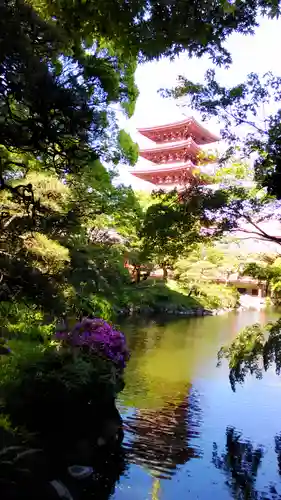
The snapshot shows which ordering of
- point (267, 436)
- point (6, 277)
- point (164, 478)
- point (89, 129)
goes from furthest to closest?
point (267, 436) < point (164, 478) < point (6, 277) < point (89, 129)

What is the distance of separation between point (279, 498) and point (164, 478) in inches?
31.6

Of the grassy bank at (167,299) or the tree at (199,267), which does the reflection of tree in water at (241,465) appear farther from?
the tree at (199,267)

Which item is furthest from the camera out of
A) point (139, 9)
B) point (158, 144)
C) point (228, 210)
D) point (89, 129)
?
point (158, 144)

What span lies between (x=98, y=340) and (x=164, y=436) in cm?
106

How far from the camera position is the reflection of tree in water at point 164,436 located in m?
3.64

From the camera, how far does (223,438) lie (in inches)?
167

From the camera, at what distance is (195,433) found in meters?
4.35

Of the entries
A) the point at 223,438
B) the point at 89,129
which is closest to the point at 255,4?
the point at 89,129

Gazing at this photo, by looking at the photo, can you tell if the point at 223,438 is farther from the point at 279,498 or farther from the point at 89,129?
the point at 89,129

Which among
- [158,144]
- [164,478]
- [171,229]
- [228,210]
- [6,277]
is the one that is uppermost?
[158,144]

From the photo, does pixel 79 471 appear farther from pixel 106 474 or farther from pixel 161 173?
pixel 161 173

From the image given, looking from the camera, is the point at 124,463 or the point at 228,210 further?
the point at 228,210

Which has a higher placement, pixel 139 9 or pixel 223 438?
pixel 139 9

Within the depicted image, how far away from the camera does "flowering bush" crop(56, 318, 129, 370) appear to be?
4238 millimetres
